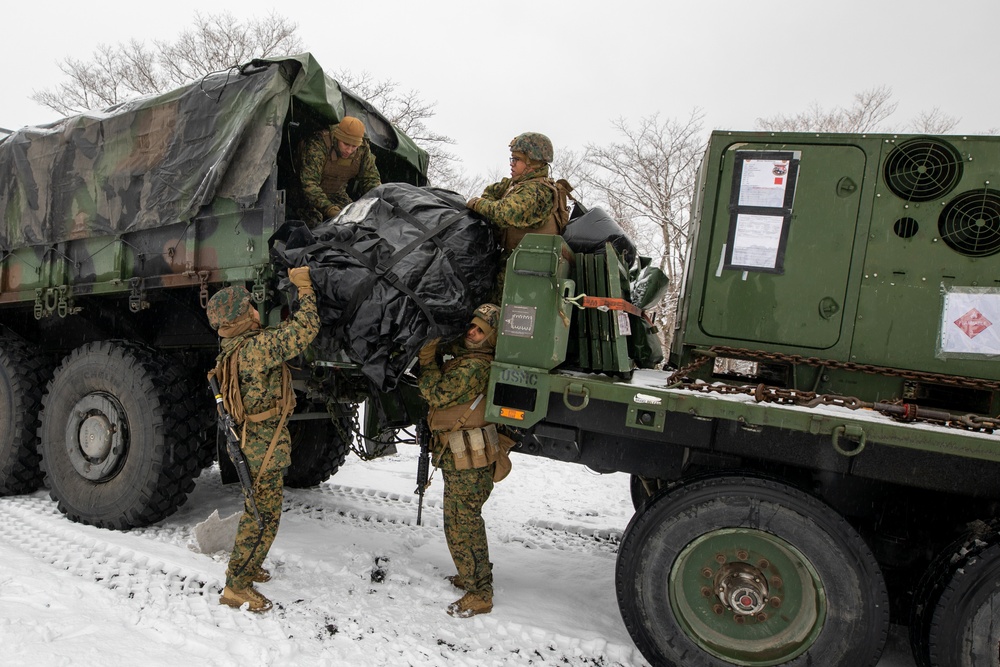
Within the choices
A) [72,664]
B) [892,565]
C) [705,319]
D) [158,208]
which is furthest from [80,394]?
[892,565]

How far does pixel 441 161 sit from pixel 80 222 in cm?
1831

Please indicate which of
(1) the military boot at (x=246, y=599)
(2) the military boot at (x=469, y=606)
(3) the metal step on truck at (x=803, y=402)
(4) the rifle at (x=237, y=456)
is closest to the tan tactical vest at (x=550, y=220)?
(3) the metal step on truck at (x=803, y=402)

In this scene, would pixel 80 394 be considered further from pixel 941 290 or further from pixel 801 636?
pixel 941 290

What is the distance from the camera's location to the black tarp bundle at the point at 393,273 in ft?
12.2

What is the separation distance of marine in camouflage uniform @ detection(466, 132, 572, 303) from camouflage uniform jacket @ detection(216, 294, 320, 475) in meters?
1.13

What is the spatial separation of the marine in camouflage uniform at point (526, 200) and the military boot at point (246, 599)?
2122mm

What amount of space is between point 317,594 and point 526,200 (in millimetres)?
2548

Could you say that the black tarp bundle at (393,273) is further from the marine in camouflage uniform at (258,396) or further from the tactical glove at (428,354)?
the marine in camouflage uniform at (258,396)

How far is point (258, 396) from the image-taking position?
12.7ft

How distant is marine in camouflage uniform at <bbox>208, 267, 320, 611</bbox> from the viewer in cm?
371

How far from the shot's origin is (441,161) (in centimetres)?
2253

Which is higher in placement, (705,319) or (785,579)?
(705,319)

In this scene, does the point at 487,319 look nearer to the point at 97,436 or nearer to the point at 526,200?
the point at 526,200

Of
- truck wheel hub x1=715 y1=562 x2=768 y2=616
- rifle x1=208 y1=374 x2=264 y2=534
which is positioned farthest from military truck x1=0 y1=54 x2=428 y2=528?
truck wheel hub x1=715 y1=562 x2=768 y2=616
